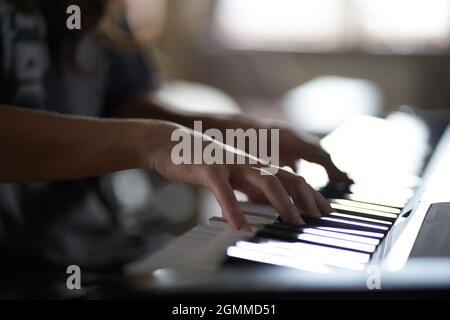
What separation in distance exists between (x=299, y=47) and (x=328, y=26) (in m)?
0.20

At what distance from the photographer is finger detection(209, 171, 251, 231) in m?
0.49

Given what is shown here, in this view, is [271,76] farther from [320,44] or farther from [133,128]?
[133,128]

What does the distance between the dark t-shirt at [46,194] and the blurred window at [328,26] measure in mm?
2431

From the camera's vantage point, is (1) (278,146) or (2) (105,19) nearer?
(1) (278,146)

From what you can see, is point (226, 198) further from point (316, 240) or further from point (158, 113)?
point (158, 113)

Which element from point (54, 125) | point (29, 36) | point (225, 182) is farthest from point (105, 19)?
point (225, 182)

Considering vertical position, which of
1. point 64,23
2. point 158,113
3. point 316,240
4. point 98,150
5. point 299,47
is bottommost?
point 316,240

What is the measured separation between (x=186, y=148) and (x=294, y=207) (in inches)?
4.2

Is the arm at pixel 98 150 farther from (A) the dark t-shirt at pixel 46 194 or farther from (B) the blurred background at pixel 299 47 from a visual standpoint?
(B) the blurred background at pixel 299 47

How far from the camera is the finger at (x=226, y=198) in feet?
1.62

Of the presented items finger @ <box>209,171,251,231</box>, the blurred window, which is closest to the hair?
finger @ <box>209,171,251,231</box>

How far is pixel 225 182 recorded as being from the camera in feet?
1.63

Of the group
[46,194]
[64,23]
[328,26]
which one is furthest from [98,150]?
[328,26]

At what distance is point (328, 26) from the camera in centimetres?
336
